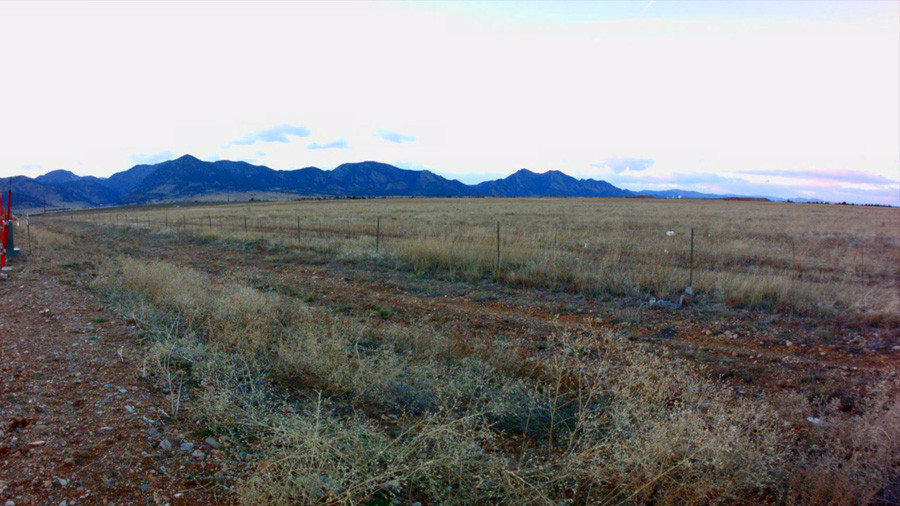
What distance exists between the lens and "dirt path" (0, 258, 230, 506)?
3035 millimetres

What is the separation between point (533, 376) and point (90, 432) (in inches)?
166

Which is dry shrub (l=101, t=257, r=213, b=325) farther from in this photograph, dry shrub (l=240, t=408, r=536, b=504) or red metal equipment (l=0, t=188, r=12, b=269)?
dry shrub (l=240, t=408, r=536, b=504)

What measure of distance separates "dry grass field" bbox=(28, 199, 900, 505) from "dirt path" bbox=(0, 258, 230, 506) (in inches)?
9.7

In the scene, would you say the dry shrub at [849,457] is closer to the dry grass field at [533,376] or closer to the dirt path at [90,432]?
the dry grass field at [533,376]

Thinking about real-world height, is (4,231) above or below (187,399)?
above

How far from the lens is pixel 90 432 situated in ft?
11.8

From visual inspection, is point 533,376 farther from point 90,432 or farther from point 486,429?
point 90,432

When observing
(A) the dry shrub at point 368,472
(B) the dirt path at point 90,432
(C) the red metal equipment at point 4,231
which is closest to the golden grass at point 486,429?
(A) the dry shrub at point 368,472

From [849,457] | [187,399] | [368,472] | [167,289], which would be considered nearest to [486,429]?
[368,472]

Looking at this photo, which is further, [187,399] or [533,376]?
[533,376]

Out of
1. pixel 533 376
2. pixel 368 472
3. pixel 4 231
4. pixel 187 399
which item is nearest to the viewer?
pixel 368 472

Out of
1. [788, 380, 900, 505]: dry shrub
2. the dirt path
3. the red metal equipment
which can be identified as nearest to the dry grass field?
[788, 380, 900, 505]: dry shrub

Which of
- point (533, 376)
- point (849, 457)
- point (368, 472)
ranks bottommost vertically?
point (849, 457)

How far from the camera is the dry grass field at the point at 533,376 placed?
3412 mm
